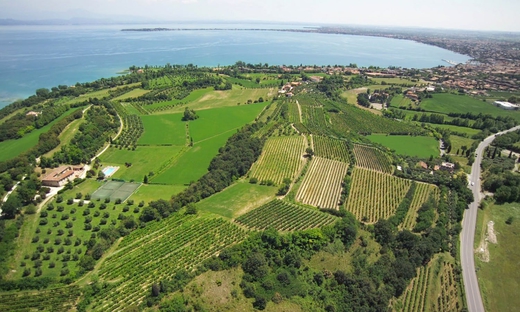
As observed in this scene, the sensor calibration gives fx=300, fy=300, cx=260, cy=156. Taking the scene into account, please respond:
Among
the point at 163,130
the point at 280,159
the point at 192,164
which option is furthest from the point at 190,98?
the point at 280,159

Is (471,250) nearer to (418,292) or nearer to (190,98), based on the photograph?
(418,292)

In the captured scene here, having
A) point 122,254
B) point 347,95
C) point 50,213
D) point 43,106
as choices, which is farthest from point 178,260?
point 347,95

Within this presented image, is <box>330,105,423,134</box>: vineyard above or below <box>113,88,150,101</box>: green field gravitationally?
below

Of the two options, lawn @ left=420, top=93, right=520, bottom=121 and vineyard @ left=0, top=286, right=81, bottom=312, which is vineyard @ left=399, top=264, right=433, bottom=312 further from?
lawn @ left=420, top=93, right=520, bottom=121

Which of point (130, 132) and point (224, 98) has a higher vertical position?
point (224, 98)

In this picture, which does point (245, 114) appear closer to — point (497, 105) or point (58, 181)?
point (58, 181)

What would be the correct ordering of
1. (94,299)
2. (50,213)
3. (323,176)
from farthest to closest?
1. (323,176)
2. (50,213)
3. (94,299)

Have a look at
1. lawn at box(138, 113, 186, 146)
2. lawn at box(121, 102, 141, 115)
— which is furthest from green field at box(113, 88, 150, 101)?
lawn at box(138, 113, 186, 146)
